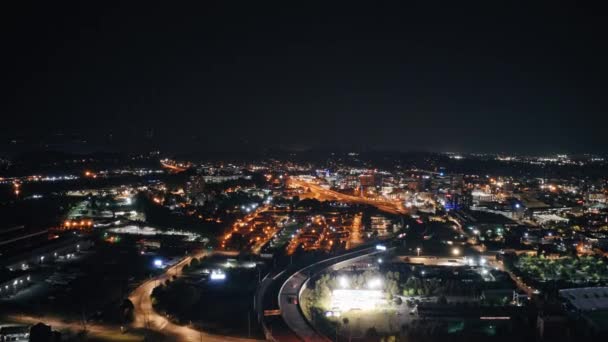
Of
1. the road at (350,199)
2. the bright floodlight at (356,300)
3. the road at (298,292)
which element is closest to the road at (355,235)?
the road at (298,292)

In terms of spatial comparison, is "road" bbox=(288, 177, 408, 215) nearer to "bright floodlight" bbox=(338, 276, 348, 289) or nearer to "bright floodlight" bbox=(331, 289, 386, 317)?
"bright floodlight" bbox=(338, 276, 348, 289)

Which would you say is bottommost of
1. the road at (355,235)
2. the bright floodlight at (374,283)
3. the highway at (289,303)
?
the road at (355,235)

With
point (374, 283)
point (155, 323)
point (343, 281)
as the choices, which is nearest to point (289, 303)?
point (343, 281)

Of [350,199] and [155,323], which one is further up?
[155,323]

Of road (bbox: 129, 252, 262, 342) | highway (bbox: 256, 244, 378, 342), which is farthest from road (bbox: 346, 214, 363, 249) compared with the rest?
road (bbox: 129, 252, 262, 342)

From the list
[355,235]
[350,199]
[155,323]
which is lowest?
[350,199]

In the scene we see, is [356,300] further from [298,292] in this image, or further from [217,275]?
[217,275]

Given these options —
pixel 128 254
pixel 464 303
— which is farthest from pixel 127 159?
pixel 464 303

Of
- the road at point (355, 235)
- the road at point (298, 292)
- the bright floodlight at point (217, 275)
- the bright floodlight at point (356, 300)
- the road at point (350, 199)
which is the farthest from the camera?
the road at point (350, 199)

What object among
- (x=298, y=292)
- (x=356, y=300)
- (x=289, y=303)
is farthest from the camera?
(x=298, y=292)

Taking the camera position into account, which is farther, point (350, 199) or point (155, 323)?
point (350, 199)

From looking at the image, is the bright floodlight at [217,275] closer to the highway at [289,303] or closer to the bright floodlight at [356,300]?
the highway at [289,303]
